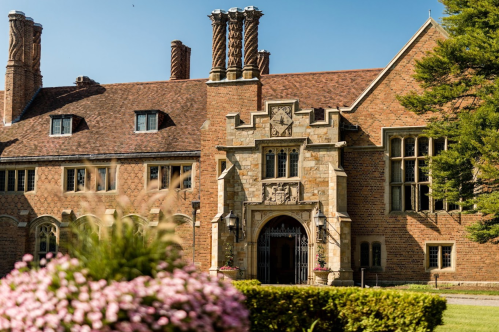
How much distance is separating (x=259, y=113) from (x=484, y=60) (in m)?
8.44

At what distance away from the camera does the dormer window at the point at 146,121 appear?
31.4m

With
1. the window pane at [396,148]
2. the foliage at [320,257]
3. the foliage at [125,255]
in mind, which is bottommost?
the foliage at [320,257]

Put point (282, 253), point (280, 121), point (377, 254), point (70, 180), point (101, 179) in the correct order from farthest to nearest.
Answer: point (70, 180) → point (101, 179) → point (282, 253) → point (280, 121) → point (377, 254)

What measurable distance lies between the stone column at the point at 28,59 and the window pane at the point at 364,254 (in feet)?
61.8

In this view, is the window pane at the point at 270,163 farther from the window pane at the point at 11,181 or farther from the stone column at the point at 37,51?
the stone column at the point at 37,51

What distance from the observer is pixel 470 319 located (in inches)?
614

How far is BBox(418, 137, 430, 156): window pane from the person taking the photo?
26.2m

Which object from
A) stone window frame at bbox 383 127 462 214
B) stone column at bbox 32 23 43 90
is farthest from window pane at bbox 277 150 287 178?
stone column at bbox 32 23 43 90

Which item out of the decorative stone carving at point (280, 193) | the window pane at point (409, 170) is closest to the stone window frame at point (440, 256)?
the window pane at point (409, 170)

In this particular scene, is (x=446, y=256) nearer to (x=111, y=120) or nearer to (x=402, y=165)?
(x=402, y=165)

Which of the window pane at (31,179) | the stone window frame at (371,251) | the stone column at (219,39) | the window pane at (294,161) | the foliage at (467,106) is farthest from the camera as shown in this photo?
the window pane at (31,179)

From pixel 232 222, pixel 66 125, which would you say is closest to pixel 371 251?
pixel 232 222

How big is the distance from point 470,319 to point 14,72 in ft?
86.2

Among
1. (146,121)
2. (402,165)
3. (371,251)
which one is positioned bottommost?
(371,251)
